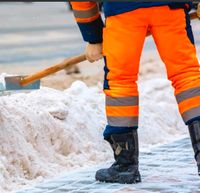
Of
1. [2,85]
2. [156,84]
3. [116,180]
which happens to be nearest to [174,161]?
[116,180]

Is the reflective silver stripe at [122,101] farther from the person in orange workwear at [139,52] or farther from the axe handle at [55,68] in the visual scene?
the axe handle at [55,68]

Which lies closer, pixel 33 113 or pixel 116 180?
pixel 116 180

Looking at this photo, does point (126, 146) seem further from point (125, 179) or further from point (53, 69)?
point (53, 69)

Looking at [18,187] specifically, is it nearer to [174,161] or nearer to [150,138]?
[174,161]

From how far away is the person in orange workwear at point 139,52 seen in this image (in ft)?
9.40

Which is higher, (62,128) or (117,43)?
(117,43)

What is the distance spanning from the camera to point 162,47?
2.91 metres

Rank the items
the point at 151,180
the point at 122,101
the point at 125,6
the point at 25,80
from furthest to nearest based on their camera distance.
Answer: the point at 25,80 < the point at 151,180 < the point at 122,101 < the point at 125,6

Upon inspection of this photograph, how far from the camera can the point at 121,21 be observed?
288 cm

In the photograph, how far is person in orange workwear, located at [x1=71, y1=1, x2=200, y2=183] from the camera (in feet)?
9.40

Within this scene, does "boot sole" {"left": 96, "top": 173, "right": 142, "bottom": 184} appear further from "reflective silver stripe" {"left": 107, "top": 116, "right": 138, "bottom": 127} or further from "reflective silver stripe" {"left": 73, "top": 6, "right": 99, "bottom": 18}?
"reflective silver stripe" {"left": 73, "top": 6, "right": 99, "bottom": 18}

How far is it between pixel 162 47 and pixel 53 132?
1261 millimetres

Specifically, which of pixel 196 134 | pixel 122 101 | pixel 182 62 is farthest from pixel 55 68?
pixel 196 134

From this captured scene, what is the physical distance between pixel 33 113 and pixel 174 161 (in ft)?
3.38
